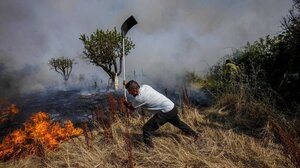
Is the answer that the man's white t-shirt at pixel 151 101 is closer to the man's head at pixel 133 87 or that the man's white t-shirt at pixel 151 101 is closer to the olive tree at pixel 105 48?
the man's head at pixel 133 87

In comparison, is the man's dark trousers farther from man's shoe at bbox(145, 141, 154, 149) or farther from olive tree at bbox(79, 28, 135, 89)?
olive tree at bbox(79, 28, 135, 89)

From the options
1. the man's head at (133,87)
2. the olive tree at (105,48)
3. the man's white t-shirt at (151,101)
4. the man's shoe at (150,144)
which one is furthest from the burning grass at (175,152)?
the olive tree at (105,48)

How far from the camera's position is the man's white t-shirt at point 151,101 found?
21.3ft

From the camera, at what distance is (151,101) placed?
653cm

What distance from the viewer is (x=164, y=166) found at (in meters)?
5.75

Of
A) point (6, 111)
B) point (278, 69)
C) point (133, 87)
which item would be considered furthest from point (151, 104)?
point (6, 111)

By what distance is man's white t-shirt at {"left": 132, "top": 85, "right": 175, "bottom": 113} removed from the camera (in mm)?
6480

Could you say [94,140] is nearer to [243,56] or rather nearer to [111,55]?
[243,56]

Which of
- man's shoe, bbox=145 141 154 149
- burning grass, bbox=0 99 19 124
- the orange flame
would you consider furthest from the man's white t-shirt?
burning grass, bbox=0 99 19 124

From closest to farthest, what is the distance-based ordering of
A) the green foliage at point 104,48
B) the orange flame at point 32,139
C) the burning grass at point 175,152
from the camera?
the burning grass at point 175,152, the orange flame at point 32,139, the green foliage at point 104,48

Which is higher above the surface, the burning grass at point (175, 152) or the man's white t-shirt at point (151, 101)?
the man's white t-shirt at point (151, 101)

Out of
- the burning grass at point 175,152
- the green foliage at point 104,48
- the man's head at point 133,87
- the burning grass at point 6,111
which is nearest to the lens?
the burning grass at point 175,152

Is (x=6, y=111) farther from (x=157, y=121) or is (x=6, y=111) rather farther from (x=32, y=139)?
(x=157, y=121)

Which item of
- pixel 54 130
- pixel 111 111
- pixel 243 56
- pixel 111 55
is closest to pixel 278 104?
pixel 243 56
